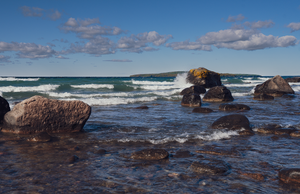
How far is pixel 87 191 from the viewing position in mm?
3342

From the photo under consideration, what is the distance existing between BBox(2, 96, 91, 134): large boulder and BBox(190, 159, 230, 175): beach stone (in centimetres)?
426

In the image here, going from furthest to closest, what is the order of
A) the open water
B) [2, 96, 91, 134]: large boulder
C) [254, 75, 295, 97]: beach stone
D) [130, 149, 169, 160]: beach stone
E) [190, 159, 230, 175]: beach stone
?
[254, 75, 295, 97]: beach stone < [2, 96, 91, 134]: large boulder < [130, 149, 169, 160]: beach stone < [190, 159, 230, 175]: beach stone < the open water

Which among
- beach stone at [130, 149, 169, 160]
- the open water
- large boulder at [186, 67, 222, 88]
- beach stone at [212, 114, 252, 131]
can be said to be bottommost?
the open water

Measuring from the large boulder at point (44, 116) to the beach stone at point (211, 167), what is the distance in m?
4.26

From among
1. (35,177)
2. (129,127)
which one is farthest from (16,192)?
(129,127)

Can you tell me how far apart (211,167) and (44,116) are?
4.99 m

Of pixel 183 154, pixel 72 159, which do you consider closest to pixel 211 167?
pixel 183 154

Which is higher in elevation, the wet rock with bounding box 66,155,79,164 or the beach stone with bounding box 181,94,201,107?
the beach stone with bounding box 181,94,201,107

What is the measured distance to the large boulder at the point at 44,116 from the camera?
6.68 meters

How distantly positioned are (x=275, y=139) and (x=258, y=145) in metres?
0.87

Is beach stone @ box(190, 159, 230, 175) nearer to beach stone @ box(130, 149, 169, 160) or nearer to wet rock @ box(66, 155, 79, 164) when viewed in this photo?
beach stone @ box(130, 149, 169, 160)

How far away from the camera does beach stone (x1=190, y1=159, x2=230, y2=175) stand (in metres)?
3.95

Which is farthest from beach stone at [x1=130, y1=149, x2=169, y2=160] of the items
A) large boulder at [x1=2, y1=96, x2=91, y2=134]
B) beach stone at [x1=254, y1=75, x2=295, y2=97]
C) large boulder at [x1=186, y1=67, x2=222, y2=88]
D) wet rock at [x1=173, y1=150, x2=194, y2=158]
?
large boulder at [x1=186, y1=67, x2=222, y2=88]

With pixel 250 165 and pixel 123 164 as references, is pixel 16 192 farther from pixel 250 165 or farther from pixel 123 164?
pixel 250 165
